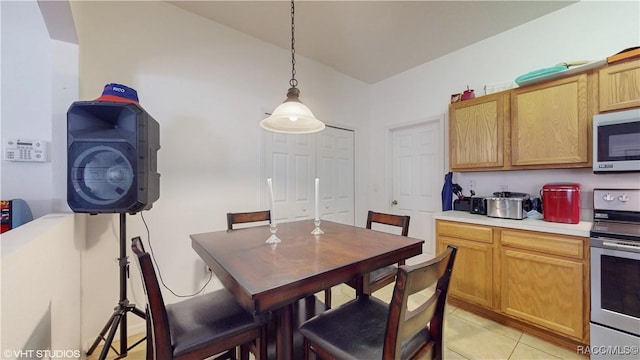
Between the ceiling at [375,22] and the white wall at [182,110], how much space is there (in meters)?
0.26

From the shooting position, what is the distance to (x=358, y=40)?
8.66ft

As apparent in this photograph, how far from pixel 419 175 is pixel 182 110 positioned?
2834 mm

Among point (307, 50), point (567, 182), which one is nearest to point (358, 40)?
point (307, 50)

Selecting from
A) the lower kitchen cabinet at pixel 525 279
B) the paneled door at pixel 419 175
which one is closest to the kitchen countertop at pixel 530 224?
the lower kitchen cabinet at pixel 525 279

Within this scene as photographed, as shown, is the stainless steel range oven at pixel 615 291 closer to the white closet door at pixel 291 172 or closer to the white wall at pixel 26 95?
the white closet door at pixel 291 172

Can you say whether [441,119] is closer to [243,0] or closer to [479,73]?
[479,73]

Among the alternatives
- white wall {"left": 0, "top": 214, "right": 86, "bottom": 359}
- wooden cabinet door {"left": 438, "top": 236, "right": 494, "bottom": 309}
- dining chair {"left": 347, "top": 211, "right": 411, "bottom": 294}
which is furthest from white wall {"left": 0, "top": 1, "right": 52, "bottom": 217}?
wooden cabinet door {"left": 438, "top": 236, "right": 494, "bottom": 309}

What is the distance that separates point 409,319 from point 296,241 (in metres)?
0.77

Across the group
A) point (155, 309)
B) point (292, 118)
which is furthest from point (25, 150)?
point (292, 118)

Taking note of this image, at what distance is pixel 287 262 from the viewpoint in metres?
1.08

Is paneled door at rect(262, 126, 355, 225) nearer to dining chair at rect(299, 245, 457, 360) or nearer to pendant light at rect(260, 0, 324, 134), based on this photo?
pendant light at rect(260, 0, 324, 134)

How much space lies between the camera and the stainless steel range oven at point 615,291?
146 centimetres

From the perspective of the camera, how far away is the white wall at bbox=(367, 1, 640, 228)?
195 centimetres

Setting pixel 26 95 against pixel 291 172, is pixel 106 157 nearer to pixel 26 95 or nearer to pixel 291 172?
pixel 26 95
